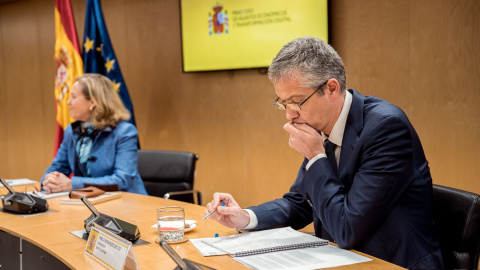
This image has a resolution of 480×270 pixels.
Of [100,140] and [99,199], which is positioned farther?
[100,140]

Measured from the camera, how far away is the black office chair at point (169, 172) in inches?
126

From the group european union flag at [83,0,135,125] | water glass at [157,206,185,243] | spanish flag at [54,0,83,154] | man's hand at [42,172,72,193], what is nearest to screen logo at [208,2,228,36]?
european union flag at [83,0,135,125]

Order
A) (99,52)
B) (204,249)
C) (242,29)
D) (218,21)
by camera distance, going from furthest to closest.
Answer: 1. (99,52)
2. (218,21)
3. (242,29)
4. (204,249)

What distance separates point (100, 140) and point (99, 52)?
1667 millimetres

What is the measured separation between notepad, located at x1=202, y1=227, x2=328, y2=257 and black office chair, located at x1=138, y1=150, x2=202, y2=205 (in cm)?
143

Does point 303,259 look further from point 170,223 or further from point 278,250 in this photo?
point 170,223

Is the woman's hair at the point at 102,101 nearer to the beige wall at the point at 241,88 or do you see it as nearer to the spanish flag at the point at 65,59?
the beige wall at the point at 241,88

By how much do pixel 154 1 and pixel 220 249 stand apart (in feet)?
12.0

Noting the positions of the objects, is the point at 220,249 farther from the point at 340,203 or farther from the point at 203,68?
the point at 203,68

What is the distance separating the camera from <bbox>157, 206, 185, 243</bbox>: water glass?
1.71 m

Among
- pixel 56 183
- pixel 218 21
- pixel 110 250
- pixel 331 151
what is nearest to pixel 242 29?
pixel 218 21

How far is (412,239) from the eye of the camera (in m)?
1.53

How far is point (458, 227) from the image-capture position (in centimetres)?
161

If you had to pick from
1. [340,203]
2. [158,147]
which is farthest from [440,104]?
[158,147]
